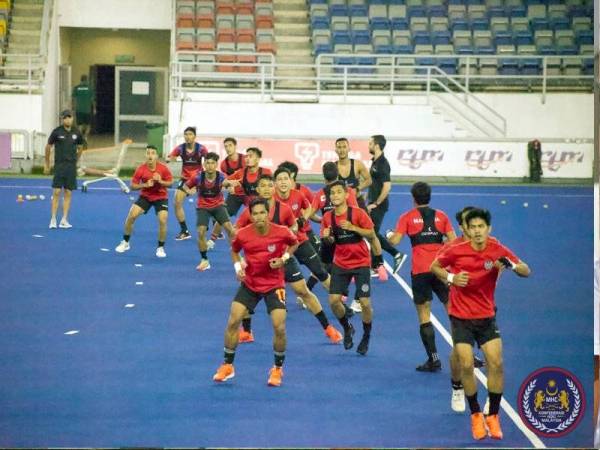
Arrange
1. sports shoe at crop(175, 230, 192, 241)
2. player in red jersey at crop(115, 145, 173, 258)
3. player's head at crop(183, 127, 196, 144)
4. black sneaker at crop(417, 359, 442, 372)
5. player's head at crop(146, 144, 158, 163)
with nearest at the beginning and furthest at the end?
black sneaker at crop(417, 359, 442, 372)
player's head at crop(146, 144, 158, 163)
player in red jersey at crop(115, 145, 173, 258)
player's head at crop(183, 127, 196, 144)
sports shoe at crop(175, 230, 192, 241)

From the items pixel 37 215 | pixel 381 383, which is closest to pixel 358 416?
pixel 381 383

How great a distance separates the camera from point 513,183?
18.3 m

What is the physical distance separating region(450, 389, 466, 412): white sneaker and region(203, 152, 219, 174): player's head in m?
5.62

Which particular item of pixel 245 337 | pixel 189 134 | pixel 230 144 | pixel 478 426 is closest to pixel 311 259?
pixel 245 337

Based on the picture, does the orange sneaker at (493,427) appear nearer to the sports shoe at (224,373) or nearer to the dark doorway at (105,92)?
the sports shoe at (224,373)

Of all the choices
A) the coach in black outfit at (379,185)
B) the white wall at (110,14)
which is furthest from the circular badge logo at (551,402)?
the white wall at (110,14)

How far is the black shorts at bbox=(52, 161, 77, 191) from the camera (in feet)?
47.5

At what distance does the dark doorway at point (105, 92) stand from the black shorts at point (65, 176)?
242 cm

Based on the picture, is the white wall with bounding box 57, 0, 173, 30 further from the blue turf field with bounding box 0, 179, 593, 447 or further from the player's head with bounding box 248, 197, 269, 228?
the player's head with bounding box 248, 197, 269, 228

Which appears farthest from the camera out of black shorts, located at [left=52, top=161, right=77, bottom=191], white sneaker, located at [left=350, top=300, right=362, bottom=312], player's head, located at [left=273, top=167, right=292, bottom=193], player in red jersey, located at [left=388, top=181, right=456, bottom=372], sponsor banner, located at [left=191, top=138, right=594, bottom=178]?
sponsor banner, located at [left=191, top=138, right=594, bottom=178]

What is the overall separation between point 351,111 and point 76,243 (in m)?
7.53

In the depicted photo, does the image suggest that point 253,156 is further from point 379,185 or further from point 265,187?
point 265,187

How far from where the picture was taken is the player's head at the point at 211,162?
1312 centimetres

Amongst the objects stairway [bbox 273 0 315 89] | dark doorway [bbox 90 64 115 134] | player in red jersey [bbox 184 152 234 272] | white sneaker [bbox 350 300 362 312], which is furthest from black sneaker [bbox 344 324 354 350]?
stairway [bbox 273 0 315 89]
